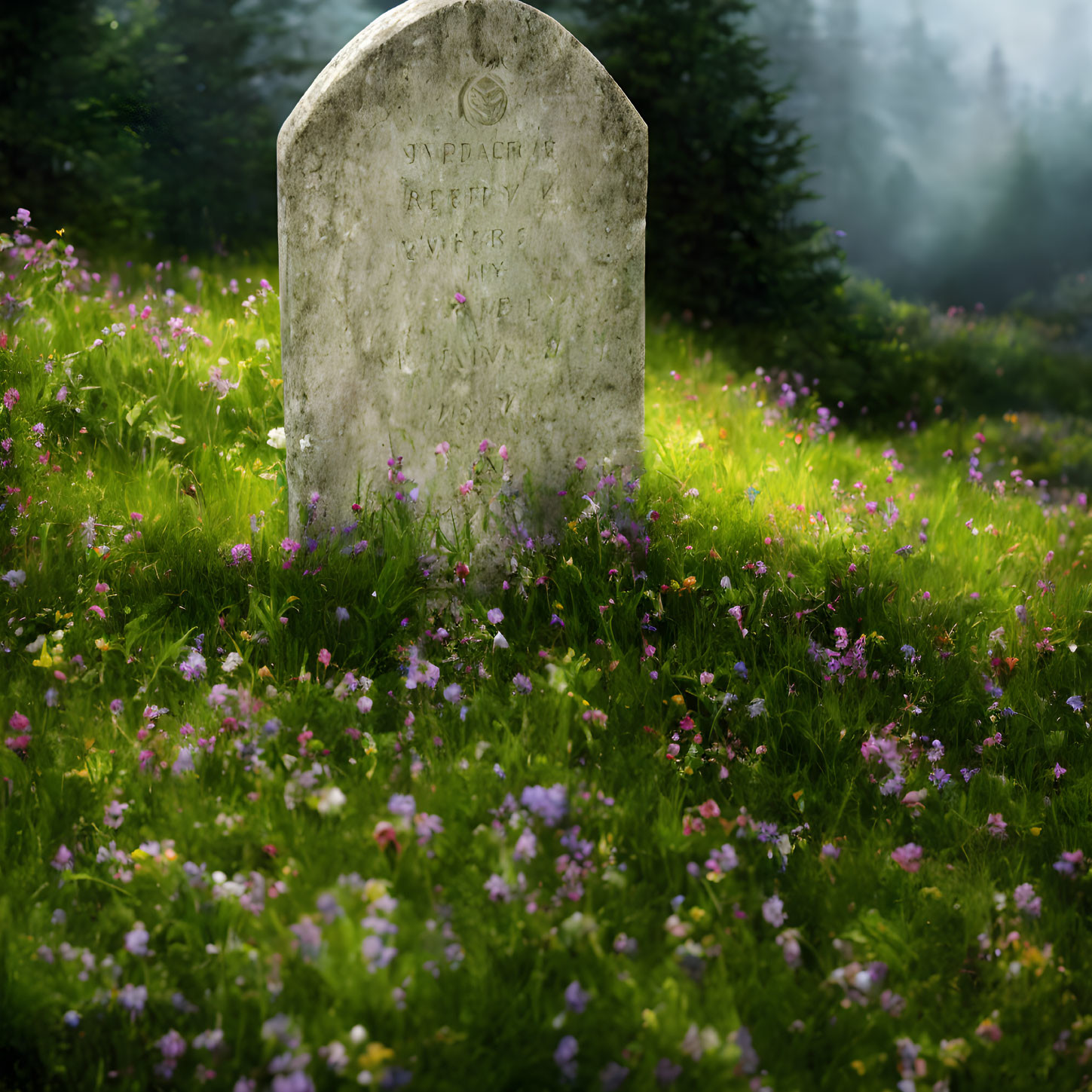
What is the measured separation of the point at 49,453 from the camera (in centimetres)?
436

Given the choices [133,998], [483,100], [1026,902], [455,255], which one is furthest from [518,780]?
[483,100]

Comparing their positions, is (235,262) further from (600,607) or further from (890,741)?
(890,741)

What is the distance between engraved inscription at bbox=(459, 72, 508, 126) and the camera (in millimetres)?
3734

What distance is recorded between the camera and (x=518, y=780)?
2.45 metres

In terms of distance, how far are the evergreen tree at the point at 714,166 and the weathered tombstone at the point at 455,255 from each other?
5283 mm

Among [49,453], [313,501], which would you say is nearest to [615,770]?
[313,501]

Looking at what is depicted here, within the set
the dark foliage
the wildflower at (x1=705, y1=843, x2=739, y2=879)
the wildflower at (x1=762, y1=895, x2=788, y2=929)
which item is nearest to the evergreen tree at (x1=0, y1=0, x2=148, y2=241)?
the dark foliage

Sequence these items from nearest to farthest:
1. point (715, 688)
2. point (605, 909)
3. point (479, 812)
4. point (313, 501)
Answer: point (605, 909) → point (479, 812) → point (715, 688) → point (313, 501)

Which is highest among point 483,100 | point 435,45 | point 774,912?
point 435,45

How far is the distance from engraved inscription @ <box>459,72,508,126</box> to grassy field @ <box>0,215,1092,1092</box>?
151 centimetres

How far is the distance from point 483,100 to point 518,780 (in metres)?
2.64

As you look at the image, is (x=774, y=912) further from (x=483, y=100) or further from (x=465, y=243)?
(x=483, y=100)

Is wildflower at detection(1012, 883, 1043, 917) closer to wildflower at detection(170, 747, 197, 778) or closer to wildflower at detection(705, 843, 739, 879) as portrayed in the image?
wildflower at detection(705, 843, 739, 879)

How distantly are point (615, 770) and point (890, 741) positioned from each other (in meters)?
0.78
